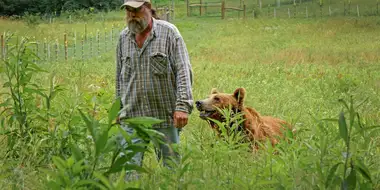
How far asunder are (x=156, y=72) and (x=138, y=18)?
0.50 m

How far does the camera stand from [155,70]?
18.9ft

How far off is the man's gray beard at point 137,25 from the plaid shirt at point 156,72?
0.34ft

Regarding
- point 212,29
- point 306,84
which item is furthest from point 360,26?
point 306,84

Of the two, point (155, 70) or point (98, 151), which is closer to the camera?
point (98, 151)

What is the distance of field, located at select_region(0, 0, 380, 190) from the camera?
4.00 m

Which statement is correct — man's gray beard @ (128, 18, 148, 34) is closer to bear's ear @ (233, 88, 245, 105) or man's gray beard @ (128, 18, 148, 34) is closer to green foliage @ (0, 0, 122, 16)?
bear's ear @ (233, 88, 245, 105)

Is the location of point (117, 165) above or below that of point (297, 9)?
above

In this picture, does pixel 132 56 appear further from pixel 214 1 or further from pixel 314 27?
pixel 214 1

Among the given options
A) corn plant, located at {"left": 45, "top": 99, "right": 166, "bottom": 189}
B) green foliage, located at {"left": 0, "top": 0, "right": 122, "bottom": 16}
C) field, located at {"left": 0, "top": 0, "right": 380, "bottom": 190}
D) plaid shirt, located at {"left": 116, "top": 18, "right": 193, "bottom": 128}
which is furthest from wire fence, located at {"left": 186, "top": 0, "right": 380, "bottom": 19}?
corn plant, located at {"left": 45, "top": 99, "right": 166, "bottom": 189}

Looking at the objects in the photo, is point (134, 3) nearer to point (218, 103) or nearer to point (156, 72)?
point (156, 72)

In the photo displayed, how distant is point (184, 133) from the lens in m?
7.81

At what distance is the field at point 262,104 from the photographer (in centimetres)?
400

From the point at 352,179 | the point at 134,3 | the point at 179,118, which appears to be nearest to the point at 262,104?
A: the point at 179,118

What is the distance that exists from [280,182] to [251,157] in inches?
61.0
